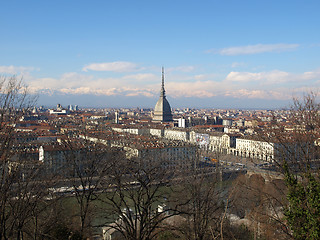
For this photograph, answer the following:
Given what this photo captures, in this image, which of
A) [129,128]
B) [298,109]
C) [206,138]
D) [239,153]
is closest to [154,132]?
[129,128]

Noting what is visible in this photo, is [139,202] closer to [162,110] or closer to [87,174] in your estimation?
[87,174]

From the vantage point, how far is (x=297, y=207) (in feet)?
14.7

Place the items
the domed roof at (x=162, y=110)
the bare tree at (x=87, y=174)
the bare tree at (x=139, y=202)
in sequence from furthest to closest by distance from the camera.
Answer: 1. the domed roof at (x=162, y=110)
2. the bare tree at (x=87, y=174)
3. the bare tree at (x=139, y=202)

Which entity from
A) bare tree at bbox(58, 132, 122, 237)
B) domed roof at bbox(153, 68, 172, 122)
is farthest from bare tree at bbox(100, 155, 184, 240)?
domed roof at bbox(153, 68, 172, 122)

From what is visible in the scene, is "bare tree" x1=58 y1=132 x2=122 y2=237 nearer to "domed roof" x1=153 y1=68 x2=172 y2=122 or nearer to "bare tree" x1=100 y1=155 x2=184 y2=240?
"bare tree" x1=100 y1=155 x2=184 y2=240

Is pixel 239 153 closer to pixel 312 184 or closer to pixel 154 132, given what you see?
pixel 154 132

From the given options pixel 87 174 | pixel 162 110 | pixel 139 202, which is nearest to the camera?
pixel 139 202

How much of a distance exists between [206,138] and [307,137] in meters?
29.0

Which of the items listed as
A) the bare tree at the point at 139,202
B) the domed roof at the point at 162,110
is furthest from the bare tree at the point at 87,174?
the domed roof at the point at 162,110

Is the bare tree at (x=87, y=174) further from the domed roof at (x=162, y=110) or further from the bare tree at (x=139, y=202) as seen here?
the domed roof at (x=162, y=110)

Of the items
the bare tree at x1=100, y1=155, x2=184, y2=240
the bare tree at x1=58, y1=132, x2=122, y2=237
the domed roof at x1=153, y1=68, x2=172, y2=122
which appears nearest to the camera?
the bare tree at x1=100, y1=155, x2=184, y2=240

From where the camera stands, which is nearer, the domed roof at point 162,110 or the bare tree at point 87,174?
the bare tree at point 87,174

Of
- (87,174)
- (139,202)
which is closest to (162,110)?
(87,174)

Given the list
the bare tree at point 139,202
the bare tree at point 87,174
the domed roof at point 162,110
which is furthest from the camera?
the domed roof at point 162,110
